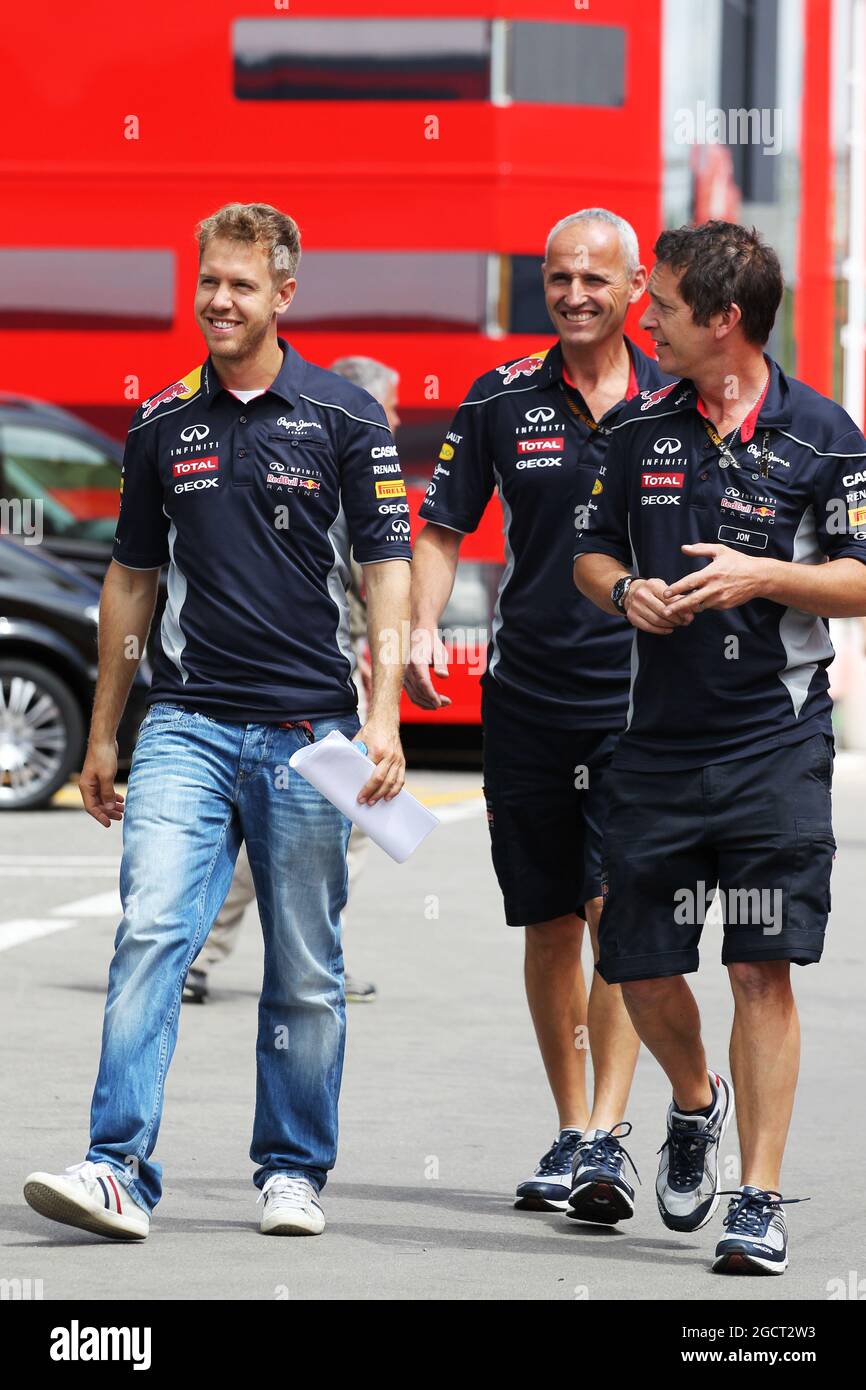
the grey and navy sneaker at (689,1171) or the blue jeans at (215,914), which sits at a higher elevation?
the blue jeans at (215,914)

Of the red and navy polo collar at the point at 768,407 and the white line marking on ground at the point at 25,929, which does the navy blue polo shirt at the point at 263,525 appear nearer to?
the red and navy polo collar at the point at 768,407

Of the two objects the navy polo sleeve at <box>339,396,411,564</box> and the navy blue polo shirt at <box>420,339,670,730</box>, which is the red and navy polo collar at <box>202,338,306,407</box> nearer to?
the navy polo sleeve at <box>339,396,411,564</box>

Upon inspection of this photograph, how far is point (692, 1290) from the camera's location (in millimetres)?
5023

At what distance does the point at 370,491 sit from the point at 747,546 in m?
0.80

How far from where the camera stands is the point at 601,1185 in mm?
5598

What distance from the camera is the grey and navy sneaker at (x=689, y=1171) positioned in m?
5.46

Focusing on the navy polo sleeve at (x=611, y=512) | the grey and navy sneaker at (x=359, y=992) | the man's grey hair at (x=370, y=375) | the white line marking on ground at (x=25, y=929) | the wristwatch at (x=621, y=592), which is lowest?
the white line marking on ground at (x=25, y=929)

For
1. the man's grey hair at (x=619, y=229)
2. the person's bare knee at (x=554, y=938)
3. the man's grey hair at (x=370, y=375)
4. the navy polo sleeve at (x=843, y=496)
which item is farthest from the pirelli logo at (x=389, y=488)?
the man's grey hair at (x=370, y=375)

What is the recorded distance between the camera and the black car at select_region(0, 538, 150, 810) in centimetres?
1505

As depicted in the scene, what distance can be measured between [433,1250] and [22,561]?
33.7ft

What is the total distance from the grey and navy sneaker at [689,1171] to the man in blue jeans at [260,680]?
686mm
